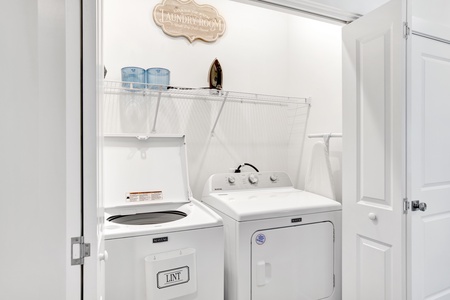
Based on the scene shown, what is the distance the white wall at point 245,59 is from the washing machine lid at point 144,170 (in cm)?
33

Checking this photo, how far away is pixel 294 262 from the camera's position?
1.89 meters

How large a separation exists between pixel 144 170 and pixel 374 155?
1.68 metres

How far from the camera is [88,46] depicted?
2.90ft

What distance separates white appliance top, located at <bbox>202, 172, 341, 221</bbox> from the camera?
1851 millimetres

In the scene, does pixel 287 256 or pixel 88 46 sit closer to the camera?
pixel 88 46

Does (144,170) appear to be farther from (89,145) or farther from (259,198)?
(89,145)

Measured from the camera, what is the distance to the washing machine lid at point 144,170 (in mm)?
2064

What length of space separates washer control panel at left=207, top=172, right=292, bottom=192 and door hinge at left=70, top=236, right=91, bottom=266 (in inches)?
60.1

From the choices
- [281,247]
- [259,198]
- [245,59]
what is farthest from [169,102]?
[281,247]
